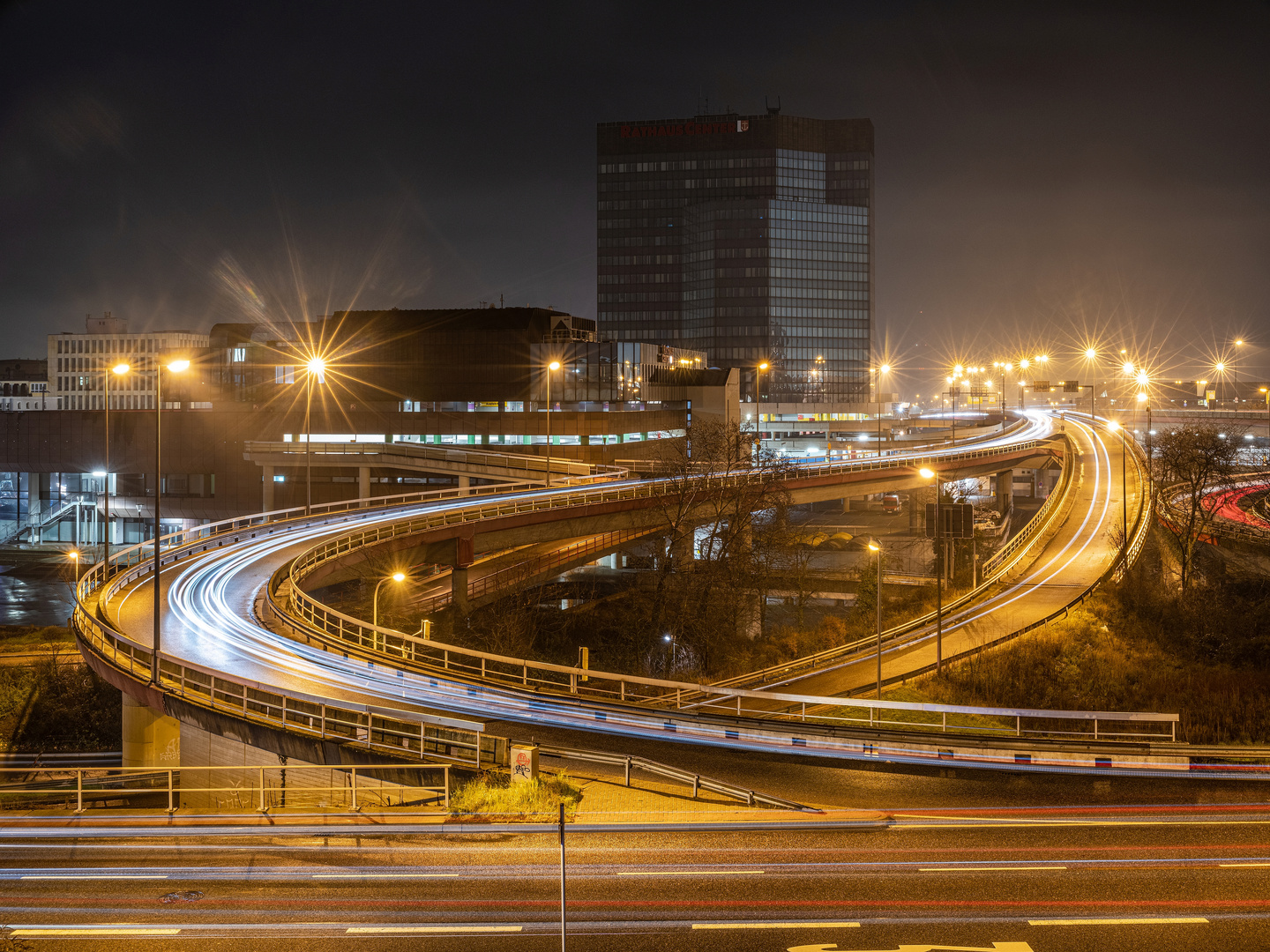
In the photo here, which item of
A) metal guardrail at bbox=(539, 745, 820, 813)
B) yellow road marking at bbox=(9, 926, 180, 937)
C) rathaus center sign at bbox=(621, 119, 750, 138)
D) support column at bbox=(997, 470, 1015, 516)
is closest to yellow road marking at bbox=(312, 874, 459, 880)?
yellow road marking at bbox=(9, 926, 180, 937)

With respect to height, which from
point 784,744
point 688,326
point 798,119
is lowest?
point 784,744

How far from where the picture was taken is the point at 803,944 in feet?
41.3

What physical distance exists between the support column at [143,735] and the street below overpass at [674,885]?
884cm

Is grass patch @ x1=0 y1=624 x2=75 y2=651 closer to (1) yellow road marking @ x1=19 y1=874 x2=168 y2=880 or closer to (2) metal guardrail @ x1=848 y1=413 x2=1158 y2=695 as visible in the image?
(1) yellow road marking @ x1=19 y1=874 x2=168 y2=880

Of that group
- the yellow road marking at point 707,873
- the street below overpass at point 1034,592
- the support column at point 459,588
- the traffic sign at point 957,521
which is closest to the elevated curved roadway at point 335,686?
the support column at point 459,588

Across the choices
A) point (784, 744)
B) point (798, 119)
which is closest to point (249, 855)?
point (784, 744)

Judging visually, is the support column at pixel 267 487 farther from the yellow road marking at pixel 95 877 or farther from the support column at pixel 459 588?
the yellow road marking at pixel 95 877

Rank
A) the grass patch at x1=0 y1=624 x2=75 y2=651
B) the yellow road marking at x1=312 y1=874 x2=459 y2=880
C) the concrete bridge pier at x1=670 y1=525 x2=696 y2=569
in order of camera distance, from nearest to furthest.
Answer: the yellow road marking at x1=312 y1=874 x2=459 y2=880, the grass patch at x1=0 y1=624 x2=75 y2=651, the concrete bridge pier at x1=670 y1=525 x2=696 y2=569

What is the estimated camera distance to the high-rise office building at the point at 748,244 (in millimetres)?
176875

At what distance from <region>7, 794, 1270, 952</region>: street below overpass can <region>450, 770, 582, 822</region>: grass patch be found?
0.53 meters

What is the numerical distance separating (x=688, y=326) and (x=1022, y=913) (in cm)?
17343

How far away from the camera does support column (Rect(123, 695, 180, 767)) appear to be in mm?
25875

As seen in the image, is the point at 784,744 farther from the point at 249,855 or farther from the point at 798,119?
the point at 798,119

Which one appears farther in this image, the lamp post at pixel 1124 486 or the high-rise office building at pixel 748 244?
the high-rise office building at pixel 748 244
